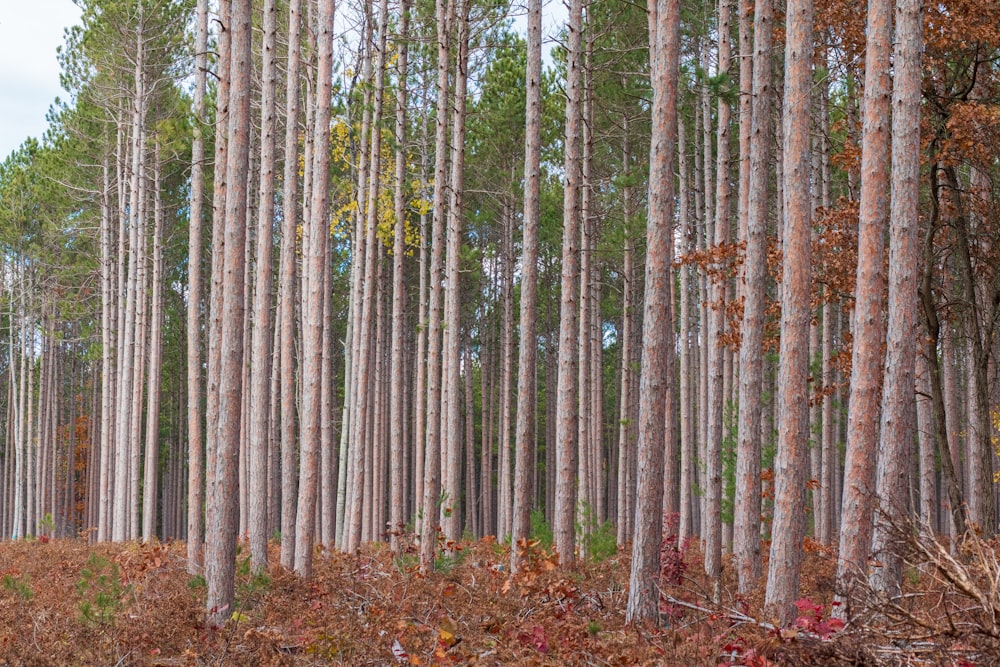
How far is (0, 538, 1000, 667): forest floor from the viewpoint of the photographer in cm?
624

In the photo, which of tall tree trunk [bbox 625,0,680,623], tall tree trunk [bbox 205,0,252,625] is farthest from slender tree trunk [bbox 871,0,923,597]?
tall tree trunk [bbox 205,0,252,625]

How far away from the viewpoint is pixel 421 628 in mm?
8633

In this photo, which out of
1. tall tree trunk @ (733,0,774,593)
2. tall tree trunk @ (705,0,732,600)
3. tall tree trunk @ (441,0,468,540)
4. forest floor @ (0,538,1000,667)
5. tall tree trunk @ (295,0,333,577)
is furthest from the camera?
tall tree trunk @ (441,0,468,540)

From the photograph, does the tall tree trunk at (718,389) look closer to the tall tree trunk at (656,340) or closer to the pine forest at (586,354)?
the pine forest at (586,354)

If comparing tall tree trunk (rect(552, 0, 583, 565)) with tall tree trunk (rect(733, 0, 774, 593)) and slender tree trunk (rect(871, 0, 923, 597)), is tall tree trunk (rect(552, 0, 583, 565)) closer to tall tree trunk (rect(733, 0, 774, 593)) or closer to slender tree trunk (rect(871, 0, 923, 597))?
tall tree trunk (rect(733, 0, 774, 593))

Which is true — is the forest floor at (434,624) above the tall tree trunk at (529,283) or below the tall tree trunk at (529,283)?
below

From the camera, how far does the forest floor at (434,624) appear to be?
624cm

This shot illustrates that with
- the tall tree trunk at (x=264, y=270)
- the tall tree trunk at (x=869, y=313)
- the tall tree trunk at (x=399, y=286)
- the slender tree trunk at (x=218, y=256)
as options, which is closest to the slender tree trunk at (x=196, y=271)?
the slender tree trunk at (x=218, y=256)

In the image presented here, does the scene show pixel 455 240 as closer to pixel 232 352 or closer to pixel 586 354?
pixel 586 354

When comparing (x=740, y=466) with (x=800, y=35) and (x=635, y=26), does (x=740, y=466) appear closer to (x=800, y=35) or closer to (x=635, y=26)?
(x=800, y=35)

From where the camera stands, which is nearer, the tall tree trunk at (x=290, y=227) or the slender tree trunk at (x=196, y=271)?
the tall tree trunk at (x=290, y=227)

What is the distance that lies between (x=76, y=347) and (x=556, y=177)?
2537 centimetres

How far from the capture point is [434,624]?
9.01 meters

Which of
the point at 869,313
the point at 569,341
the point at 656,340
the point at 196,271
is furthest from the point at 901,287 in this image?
the point at 196,271
